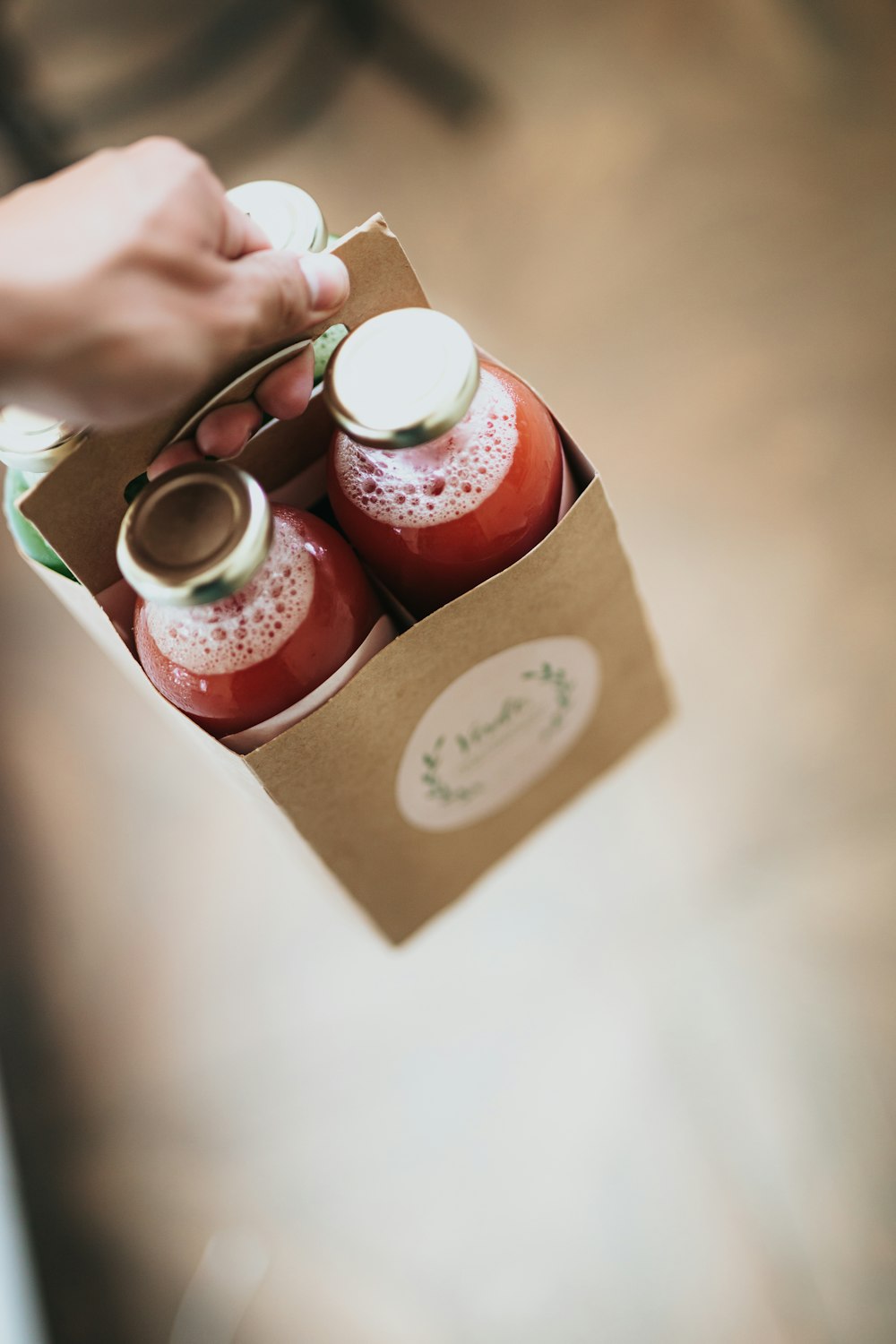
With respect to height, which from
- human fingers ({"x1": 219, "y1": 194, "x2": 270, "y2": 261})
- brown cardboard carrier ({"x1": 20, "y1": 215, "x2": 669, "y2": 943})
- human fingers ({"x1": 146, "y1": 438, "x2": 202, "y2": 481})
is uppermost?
human fingers ({"x1": 219, "y1": 194, "x2": 270, "y2": 261})

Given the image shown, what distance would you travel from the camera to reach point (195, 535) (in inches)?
18.0

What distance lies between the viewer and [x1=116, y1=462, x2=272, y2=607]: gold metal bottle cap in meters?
0.45

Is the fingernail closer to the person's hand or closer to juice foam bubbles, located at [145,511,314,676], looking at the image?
the person's hand

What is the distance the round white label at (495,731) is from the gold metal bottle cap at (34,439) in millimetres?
239

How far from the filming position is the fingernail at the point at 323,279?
0.48m

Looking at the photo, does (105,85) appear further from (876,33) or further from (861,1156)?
(861,1156)

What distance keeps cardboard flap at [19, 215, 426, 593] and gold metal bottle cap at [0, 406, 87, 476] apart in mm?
37

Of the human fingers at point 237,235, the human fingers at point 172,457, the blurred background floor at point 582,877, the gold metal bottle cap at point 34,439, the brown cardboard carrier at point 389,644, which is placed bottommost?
the blurred background floor at point 582,877

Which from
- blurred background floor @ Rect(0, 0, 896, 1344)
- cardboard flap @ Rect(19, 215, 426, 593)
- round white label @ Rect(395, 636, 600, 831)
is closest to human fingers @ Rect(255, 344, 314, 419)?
cardboard flap @ Rect(19, 215, 426, 593)

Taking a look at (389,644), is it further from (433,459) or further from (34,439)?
(34,439)

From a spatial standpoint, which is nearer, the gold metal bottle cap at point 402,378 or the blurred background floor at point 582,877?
the gold metal bottle cap at point 402,378

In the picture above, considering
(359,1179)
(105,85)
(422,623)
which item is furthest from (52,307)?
(105,85)

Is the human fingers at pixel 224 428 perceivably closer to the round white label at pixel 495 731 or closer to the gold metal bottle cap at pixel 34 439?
the gold metal bottle cap at pixel 34 439

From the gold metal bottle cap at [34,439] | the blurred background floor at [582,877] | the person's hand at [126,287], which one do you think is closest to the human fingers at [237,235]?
the person's hand at [126,287]
